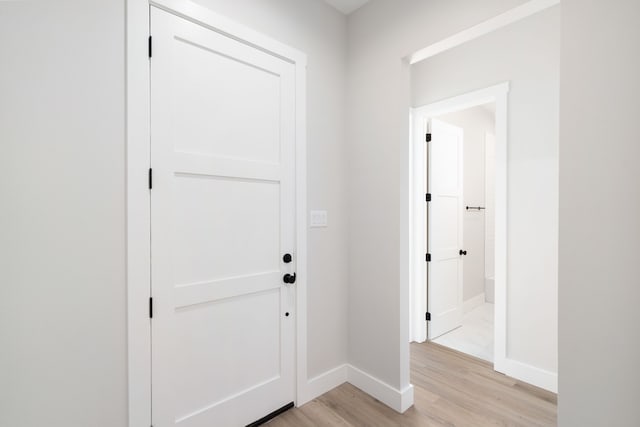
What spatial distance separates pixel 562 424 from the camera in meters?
1.34

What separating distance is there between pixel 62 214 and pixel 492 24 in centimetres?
233

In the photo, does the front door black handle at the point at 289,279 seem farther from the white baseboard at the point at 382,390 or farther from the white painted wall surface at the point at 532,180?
the white painted wall surface at the point at 532,180

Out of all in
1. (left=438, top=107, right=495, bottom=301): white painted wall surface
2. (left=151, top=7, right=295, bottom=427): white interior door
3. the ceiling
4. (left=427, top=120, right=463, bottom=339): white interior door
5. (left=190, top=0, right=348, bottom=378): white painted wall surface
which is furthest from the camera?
(left=438, top=107, right=495, bottom=301): white painted wall surface

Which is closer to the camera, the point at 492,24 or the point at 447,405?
the point at 492,24

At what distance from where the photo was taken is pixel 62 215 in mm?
1213

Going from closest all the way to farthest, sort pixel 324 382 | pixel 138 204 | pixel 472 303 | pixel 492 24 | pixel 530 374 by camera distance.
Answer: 1. pixel 138 204
2. pixel 492 24
3. pixel 324 382
4. pixel 530 374
5. pixel 472 303

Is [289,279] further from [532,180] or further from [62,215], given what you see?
[532,180]

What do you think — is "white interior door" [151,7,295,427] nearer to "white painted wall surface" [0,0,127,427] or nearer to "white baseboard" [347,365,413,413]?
"white painted wall surface" [0,0,127,427]

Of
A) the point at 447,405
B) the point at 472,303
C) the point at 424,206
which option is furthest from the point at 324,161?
the point at 472,303

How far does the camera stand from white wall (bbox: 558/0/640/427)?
1182 millimetres

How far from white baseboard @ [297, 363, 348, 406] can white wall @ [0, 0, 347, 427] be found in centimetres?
113

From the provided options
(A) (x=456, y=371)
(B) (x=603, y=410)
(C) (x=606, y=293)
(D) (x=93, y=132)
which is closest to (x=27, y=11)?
(D) (x=93, y=132)

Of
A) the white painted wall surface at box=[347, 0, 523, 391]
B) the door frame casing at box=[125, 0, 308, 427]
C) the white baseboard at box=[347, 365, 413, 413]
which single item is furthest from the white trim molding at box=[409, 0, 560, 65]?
the white baseboard at box=[347, 365, 413, 413]

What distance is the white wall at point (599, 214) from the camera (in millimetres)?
1182
